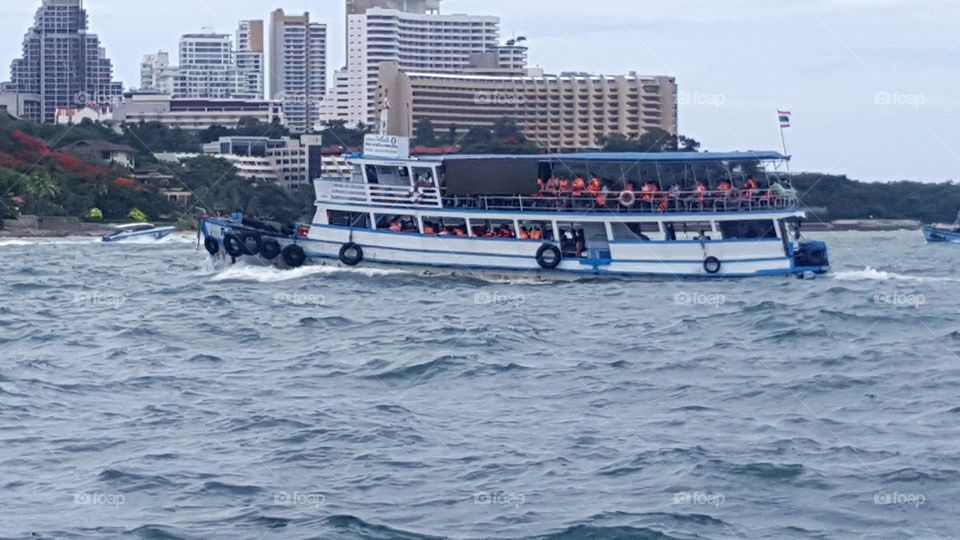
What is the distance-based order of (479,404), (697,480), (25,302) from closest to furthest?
(697,480) < (479,404) < (25,302)

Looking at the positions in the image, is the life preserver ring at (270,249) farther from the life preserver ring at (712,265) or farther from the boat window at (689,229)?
the life preserver ring at (712,265)

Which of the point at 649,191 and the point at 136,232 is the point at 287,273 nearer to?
the point at 649,191

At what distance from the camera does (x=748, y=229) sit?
56500mm

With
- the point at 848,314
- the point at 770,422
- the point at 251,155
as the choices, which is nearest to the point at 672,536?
the point at 770,422

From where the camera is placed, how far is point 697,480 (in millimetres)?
22016

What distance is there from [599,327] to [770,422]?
1464 centimetres

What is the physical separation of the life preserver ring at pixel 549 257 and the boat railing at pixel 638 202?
146 centimetres

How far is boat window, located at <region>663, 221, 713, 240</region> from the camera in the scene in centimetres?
5625

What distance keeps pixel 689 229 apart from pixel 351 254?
11.0 meters

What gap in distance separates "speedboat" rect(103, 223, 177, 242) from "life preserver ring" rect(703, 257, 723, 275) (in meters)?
54.1

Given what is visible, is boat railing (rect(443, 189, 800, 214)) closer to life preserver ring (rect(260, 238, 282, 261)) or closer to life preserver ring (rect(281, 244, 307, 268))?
life preserver ring (rect(281, 244, 307, 268))

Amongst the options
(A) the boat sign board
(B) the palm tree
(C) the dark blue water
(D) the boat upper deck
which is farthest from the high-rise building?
(C) the dark blue water

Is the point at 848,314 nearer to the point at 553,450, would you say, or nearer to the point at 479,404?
the point at 479,404

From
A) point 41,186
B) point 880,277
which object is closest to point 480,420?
point 880,277
